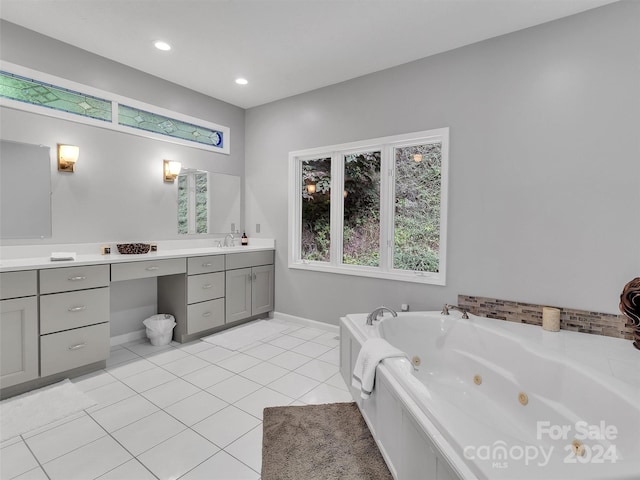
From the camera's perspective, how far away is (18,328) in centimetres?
229

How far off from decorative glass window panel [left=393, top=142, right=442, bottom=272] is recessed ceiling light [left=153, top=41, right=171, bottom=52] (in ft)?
7.42

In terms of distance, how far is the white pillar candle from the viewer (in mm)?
2371

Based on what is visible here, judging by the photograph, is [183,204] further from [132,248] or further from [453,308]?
[453,308]

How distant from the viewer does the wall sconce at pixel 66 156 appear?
9.36 feet

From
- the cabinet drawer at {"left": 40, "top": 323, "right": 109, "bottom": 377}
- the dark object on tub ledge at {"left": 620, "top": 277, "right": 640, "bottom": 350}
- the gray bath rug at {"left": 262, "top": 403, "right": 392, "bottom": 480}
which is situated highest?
the dark object on tub ledge at {"left": 620, "top": 277, "right": 640, "bottom": 350}

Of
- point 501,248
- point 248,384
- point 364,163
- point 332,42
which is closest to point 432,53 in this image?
point 332,42

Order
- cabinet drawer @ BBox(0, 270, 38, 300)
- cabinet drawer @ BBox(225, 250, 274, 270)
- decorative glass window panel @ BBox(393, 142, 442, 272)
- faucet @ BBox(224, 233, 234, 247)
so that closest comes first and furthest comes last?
cabinet drawer @ BBox(0, 270, 38, 300), decorative glass window panel @ BBox(393, 142, 442, 272), cabinet drawer @ BBox(225, 250, 274, 270), faucet @ BBox(224, 233, 234, 247)

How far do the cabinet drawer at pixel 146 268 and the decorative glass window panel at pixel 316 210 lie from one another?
1.45 metres

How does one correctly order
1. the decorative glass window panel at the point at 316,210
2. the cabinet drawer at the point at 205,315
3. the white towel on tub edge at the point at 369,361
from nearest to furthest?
1. the white towel on tub edge at the point at 369,361
2. the cabinet drawer at the point at 205,315
3. the decorative glass window panel at the point at 316,210

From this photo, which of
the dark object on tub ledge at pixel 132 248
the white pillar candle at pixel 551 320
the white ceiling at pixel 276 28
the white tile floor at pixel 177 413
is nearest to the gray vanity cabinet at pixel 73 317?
the white tile floor at pixel 177 413

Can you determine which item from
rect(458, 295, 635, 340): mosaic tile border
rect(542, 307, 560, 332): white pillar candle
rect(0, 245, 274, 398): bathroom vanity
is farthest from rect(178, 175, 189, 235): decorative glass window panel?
rect(542, 307, 560, 332): white pillar candle

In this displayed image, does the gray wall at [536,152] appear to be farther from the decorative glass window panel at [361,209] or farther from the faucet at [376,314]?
the faucet at [376,314]

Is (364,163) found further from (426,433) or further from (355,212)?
(426,433)

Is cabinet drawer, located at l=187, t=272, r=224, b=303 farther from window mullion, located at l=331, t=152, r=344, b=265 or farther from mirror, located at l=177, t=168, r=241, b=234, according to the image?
window mullion, located at l=331, t=152, r=344, b=265
